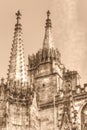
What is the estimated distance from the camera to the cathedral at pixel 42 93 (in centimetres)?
3506

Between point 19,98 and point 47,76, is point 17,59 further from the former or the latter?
point 47,76

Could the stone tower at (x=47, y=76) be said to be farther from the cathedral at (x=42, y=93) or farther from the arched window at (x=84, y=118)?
the arched window at (x=84, y=118)

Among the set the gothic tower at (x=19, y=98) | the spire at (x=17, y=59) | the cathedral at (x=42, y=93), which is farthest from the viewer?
the spire at (x=17, y=59)

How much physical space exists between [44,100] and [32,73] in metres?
2.85

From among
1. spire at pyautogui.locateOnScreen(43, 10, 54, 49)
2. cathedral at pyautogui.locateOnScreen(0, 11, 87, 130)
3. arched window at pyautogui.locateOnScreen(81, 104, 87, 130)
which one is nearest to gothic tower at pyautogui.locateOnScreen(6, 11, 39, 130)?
cathedral at pyautogui.locateOnScreen(0, 11, 87, 130)

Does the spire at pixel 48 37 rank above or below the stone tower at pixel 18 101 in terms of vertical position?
above

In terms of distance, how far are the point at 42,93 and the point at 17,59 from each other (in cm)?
412

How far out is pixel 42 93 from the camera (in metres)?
40.8

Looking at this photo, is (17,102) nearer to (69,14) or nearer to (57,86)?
(57,86)

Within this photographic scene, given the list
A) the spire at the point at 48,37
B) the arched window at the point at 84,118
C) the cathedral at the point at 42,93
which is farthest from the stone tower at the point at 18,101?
the spire at the point at 48,37

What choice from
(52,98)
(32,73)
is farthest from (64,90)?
(32,73)

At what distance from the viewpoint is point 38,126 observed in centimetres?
3734

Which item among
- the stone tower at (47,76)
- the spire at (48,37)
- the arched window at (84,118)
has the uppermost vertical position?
the spire at (48,37)

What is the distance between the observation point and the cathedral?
35.1 m
